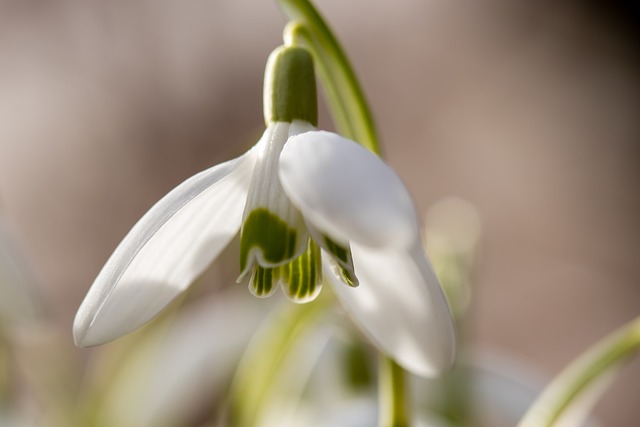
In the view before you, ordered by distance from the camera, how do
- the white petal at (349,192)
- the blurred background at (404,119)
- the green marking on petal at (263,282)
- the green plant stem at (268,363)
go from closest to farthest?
the white petal at (349,192) < the green marking on petal at (263,282) < the green plant stem at (268,363) < the blurred background at (404,119)

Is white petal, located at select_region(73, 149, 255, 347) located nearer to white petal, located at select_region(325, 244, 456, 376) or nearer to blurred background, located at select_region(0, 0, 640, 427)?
white petal, located at select_region(325, 244, 456, 376)

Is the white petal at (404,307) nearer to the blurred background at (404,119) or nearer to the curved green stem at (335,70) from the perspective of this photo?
the curved green stem at (335,70)

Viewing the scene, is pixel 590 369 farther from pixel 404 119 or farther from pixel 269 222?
pixel 404 119

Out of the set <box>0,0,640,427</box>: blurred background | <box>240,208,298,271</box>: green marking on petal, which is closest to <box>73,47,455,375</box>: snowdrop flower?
<box>240,208,298,271</box>: green marking on petal

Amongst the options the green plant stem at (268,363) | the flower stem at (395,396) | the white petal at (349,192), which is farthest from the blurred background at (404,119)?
the white petal at (349,192)

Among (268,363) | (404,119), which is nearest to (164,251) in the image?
(268,363)

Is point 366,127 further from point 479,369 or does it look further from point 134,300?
point 479,369
